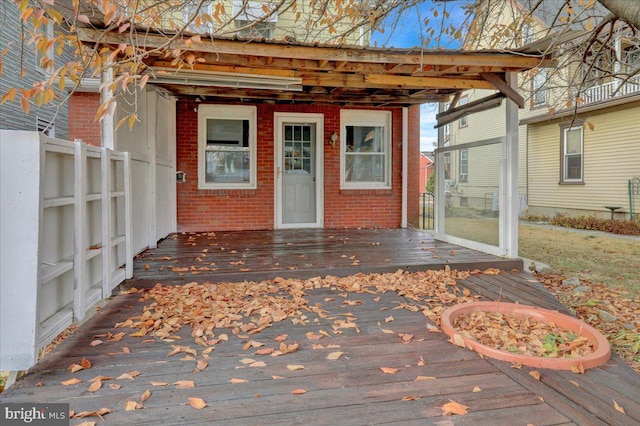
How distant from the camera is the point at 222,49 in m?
3.79

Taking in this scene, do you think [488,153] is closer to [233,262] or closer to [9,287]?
[233,262]

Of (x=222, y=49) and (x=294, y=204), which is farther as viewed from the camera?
(x=294, y=204)

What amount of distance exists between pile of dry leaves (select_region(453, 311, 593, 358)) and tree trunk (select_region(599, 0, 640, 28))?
6.36 feet

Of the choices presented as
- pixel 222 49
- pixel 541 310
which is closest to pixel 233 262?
pixel 222 49

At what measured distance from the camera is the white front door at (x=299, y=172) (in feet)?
24.6

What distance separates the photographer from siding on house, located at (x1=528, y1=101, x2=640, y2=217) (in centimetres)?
1047

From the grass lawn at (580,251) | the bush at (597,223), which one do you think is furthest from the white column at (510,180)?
the bush at (597,223)

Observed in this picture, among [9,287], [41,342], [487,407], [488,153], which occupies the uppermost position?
[488,153]

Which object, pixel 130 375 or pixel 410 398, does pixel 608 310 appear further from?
pixel 130 375

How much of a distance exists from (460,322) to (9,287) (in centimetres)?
287

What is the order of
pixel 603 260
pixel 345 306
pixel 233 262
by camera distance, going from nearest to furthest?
1. pixel 345 306
2. pixel 233 262
3. pixel 603 260

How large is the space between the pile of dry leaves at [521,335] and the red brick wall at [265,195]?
4803mm

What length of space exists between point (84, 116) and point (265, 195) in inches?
126

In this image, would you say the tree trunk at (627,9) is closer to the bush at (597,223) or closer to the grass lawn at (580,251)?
the grass lawn at (580,251)
